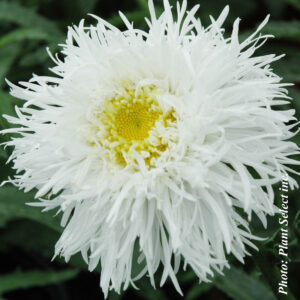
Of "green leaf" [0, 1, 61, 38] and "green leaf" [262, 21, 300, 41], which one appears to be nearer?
"green leaf" [262, 21, 300, 41]

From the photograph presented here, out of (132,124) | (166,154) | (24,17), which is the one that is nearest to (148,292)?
(132,124)

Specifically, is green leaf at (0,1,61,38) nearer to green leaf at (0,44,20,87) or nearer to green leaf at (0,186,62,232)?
green leaf at (0,44,20,87)

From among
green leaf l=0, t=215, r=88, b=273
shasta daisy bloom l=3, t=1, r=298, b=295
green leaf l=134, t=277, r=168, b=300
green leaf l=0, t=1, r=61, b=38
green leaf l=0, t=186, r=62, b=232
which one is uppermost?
green leaf l=0, t=1, r=61, b=38

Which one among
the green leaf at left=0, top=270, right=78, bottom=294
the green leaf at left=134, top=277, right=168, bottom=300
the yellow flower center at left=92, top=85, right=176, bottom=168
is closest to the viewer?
the yellow flower center at left=92, top=85, right=176, bottom=168

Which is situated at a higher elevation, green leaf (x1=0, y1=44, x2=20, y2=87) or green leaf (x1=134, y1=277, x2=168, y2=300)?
green leaf (x1=0, y1=44, x2=20, y2=87)

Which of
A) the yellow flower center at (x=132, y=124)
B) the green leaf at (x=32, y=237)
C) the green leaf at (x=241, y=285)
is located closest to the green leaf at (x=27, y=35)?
the green leaf at (x=32, y=237)

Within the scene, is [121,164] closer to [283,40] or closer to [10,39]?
[10,39]

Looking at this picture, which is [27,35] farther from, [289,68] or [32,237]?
[289,68]

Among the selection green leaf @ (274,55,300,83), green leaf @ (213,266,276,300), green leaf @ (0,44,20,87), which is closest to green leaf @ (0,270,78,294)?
green leaf @ (213,266,276,300)
